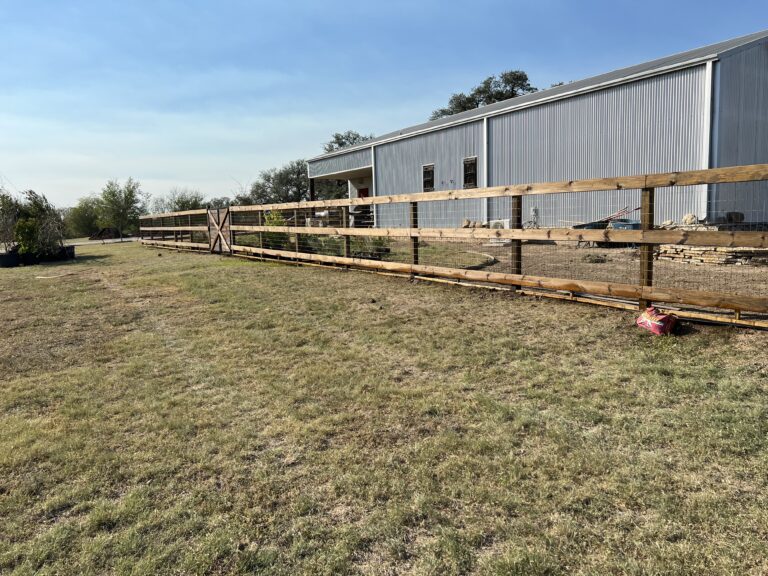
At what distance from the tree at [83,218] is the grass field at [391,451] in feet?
141

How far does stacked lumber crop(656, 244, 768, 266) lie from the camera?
944 cm

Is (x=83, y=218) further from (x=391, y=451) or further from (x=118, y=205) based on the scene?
(x=391, y=451)

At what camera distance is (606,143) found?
47.4 feet

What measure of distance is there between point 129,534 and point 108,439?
41.6 inches

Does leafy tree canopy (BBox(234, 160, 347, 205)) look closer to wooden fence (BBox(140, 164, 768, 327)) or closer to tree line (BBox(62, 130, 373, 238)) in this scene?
tree line (BBox(62, 130, 373, 238))

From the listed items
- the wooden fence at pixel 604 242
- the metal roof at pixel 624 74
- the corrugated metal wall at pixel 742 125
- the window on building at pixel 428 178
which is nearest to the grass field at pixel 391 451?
the wooden fence at pixel 604 242

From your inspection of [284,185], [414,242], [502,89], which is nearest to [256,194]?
[284,185]

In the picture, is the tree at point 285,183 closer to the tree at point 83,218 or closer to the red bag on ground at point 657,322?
the tree at point 83,218

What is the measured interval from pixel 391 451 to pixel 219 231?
14.2 m

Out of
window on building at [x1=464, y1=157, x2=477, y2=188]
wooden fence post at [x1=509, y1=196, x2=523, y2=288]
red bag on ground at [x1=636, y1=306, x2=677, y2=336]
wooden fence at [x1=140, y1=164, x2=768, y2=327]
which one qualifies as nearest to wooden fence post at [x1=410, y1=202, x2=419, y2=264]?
wooden fence at [x1=140, y1=164, x2=768, y2=327]

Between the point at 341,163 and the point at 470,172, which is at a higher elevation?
the point at 341,163

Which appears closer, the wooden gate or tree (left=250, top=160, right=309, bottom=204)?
the wooden gate

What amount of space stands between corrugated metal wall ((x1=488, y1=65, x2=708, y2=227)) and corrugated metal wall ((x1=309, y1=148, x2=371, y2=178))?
27.8 ft

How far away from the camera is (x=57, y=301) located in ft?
25.4
